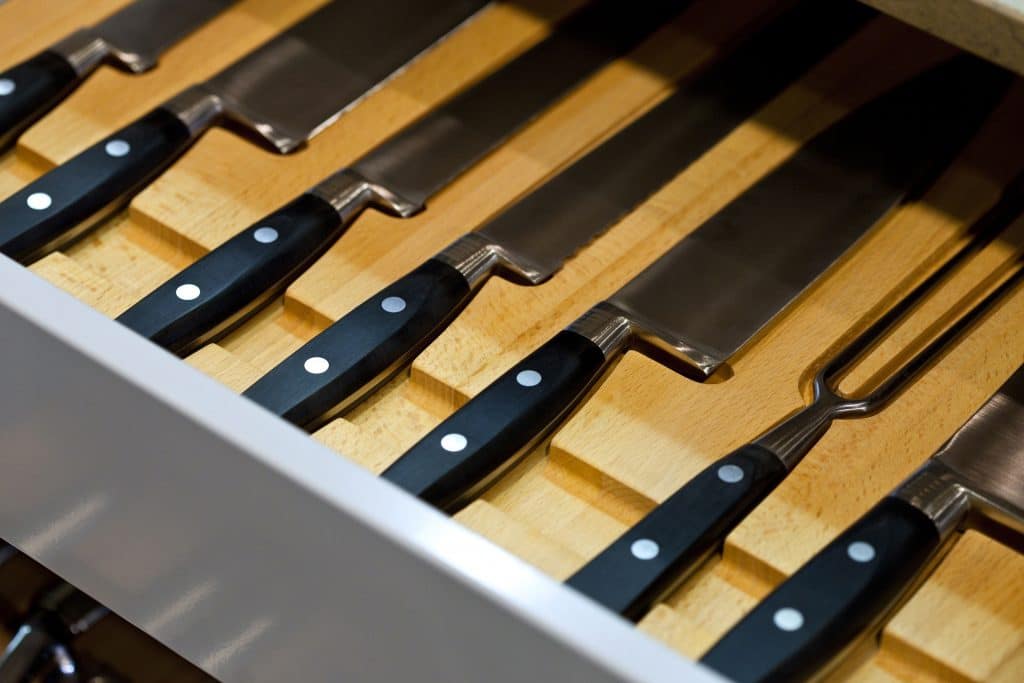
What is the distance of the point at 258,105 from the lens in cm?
76

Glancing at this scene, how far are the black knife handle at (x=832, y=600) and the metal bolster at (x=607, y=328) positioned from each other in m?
0.13

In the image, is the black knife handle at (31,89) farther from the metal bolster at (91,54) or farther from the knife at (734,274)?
the knife at (734,274)

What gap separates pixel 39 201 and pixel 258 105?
0.13m

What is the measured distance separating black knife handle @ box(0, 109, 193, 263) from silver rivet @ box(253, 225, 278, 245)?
0.07m

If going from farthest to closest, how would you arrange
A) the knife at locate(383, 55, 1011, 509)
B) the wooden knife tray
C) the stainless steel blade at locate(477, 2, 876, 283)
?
the stainless steel blade at locate(477, 2, 876, 283) < the knife at locate(383, 55, 1011, 509) < the wooden knife tray

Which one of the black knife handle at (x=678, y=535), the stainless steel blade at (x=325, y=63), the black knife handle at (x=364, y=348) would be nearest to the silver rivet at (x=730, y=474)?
the black knife handle at (x=678, y=535)

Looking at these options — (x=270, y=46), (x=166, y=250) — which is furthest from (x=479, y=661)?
(x=270, y=46)

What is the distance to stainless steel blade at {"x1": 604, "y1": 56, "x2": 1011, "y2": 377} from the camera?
660mm

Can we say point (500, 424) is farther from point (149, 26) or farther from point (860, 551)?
point (149, 26)

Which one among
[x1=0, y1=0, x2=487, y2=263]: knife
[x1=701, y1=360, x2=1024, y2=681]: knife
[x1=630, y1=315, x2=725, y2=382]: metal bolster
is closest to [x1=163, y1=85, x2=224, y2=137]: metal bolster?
[x1=0, y1=0, x2=487, y2=263]: knife

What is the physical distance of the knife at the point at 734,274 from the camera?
60 centimetres

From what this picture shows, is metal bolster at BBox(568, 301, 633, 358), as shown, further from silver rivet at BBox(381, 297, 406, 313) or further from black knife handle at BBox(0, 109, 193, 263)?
black knife handle at BBox(0, 109, 193, 263)

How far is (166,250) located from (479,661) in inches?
11.6

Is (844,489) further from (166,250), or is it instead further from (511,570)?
(166,250)
